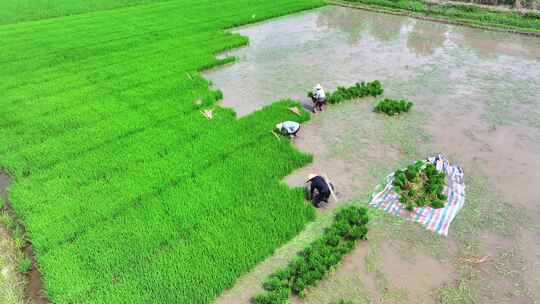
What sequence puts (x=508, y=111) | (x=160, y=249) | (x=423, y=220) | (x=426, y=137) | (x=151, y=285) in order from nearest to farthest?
(x=151, y=285) → (x=160, y=249) → (x=423, y=220) → (x=426, y=137) → (x=508, y=111)

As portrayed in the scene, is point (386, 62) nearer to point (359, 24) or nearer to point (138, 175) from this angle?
point (359, 24)

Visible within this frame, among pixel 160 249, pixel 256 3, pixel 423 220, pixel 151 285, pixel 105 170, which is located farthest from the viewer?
pixel 256 3

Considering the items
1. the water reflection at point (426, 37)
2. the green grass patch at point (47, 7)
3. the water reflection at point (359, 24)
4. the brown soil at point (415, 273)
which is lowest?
the brown soil at point (415, 273)

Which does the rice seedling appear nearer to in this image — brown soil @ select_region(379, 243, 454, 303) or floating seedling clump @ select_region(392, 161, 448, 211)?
brown soil @ select_region(379, 243, 454, 303)

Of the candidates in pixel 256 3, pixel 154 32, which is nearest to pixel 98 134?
pixel 154 32

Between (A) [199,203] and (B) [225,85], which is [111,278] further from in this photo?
(B) [225,85]

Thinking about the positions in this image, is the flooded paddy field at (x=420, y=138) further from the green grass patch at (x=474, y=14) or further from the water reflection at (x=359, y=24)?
the green grass patch at (x=474, y=14)

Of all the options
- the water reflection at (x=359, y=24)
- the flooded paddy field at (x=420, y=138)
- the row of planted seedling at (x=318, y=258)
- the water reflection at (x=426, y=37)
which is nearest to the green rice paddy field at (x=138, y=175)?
the row of planted seedling at (x=318, y=258)
